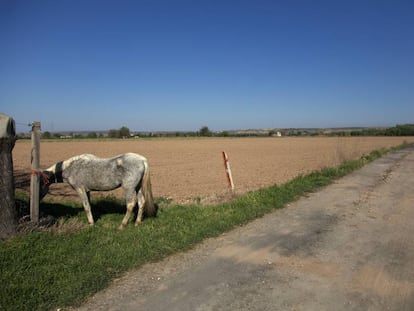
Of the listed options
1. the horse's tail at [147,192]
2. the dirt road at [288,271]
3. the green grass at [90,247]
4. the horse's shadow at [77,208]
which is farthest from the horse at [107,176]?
the dirt road at [288,271]

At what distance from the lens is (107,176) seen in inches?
262

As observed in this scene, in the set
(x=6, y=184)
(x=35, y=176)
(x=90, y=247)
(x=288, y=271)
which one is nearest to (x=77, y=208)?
(x=35, y=176)

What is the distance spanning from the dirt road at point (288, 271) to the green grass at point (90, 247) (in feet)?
0.94

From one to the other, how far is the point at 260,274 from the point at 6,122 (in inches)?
194

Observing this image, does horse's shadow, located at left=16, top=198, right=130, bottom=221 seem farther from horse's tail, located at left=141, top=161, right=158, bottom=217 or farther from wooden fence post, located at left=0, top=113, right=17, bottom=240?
wooden fence post, located at left=0, top=113, right=17, bottom=240

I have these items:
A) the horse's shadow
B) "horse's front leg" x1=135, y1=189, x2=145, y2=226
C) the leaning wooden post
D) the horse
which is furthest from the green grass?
the leaning wooden post

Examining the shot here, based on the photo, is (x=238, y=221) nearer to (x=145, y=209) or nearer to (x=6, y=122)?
(x=145, y=209)

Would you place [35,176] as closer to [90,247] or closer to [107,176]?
[107,176]

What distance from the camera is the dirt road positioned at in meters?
3.55

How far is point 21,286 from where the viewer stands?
3.83 meters

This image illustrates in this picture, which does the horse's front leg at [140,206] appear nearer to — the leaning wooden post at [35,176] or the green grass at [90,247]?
the green grass at [90,247]

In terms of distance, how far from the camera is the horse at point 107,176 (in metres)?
6.60

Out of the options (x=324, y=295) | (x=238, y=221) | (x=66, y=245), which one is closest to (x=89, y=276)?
(x=66, y=245)

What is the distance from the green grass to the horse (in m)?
0.52
